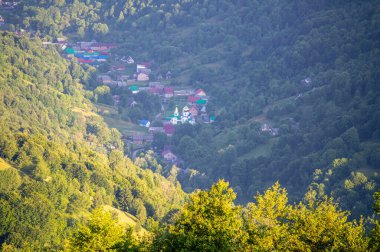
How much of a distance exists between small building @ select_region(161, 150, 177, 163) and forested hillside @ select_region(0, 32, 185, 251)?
7462mm

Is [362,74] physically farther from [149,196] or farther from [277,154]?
[149,196]

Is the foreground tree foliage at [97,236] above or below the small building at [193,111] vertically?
above

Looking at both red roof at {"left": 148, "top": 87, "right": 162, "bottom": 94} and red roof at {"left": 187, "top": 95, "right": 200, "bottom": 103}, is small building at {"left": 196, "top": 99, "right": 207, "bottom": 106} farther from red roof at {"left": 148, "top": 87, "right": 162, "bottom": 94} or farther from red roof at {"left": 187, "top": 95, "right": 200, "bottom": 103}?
red roof at {"left": 148, "top": 87, "right": 162, "bottom": 94}

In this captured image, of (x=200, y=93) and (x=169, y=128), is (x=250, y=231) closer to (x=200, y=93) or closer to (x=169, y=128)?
(x=169, y=128)

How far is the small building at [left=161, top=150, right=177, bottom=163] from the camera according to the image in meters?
103

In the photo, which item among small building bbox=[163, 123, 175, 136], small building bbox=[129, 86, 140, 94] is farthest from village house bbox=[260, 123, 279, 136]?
small building bbox=[129, 86, 140, 94]

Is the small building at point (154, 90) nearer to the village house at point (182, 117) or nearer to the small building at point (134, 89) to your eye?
the small building at point (134, 89)

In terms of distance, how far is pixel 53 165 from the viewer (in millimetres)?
67625

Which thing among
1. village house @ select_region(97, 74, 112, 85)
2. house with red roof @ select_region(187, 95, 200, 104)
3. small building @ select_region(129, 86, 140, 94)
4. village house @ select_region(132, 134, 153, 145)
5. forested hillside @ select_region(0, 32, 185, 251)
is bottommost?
house with red roof @ select_region(187, 95, 200, 104)

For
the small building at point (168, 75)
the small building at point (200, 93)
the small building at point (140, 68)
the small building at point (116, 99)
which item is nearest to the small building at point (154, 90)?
the small building at point (116, 99)

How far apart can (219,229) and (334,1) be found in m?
120

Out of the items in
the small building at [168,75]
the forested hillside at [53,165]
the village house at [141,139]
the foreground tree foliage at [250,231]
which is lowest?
the small building at [168,75]

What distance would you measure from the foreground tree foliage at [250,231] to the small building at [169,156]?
2891 inches

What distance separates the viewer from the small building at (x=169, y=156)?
338 ft
